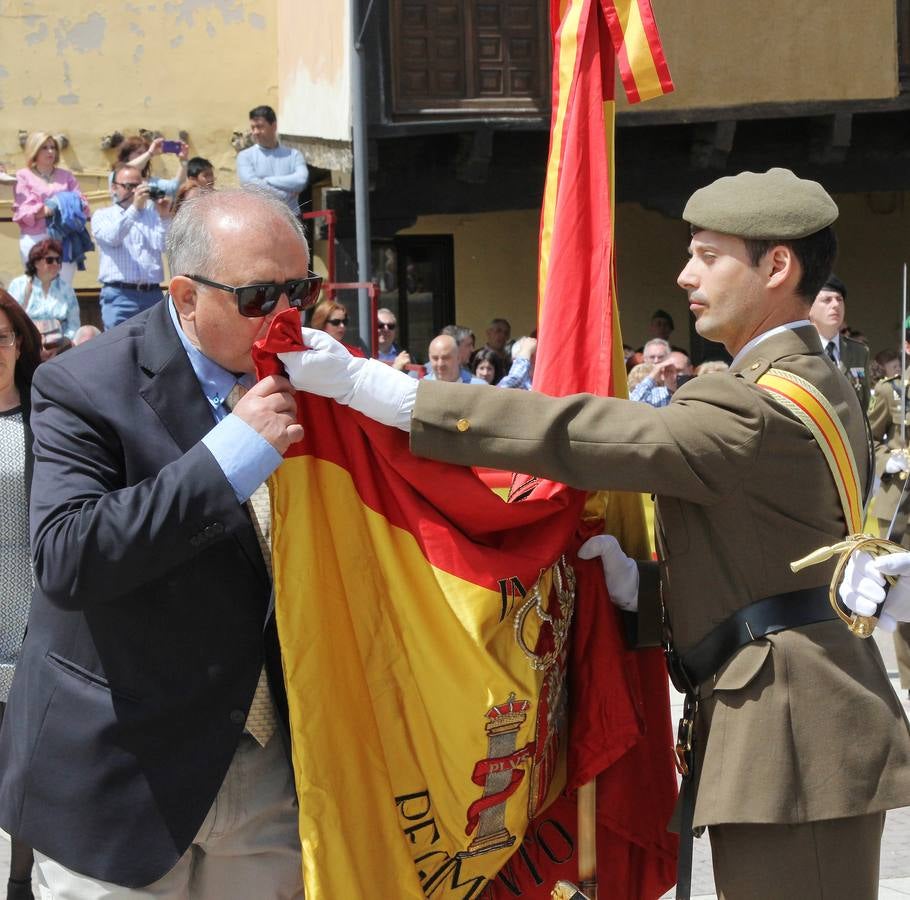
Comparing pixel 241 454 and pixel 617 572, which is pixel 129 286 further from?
pixel 241 454


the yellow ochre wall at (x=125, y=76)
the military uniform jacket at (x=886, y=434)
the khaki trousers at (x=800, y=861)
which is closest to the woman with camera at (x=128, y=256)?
the yellow ochre wall at (x=125, y=76)

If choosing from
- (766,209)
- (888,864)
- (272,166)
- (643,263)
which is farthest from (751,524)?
(643,263)

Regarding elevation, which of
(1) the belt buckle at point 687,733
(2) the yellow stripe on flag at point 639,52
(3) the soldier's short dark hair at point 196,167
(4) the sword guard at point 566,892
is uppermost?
(2) the yellow stripe on flag at point 639,52

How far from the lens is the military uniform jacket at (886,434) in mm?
8289

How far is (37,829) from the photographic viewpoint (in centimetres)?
265

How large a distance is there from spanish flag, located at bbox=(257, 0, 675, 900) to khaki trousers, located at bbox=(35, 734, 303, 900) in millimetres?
100

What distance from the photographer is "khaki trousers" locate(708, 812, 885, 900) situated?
9.14ft

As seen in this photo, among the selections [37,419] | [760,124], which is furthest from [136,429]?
[760,124]

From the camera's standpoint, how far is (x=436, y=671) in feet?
9.53

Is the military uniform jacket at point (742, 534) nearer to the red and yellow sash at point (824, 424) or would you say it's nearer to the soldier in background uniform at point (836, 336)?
the red and yellow sash at point (824, 424)

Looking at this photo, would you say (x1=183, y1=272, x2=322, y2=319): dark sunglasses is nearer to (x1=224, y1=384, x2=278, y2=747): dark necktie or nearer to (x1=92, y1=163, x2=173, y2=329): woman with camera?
(x1=224, y1=384, x2=278, y2=747): dark necktie

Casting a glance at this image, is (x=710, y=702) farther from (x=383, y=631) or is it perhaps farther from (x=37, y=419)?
(x=37, y=419)

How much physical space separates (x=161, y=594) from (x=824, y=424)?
126 cm

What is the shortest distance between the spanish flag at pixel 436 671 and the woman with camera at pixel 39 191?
8.90 m
